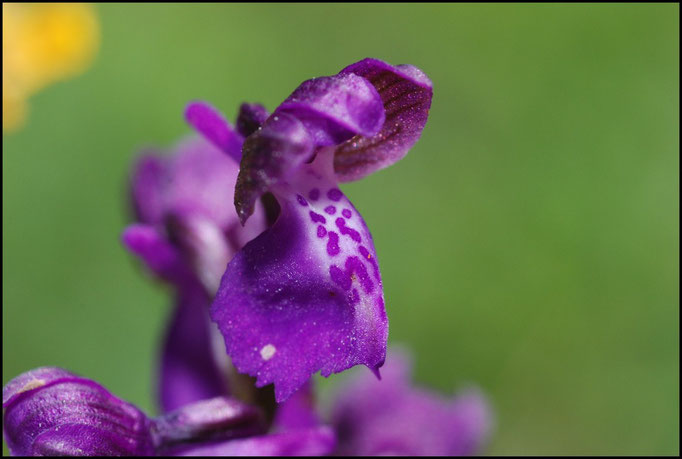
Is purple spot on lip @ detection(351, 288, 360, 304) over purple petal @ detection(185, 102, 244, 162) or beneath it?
beneath

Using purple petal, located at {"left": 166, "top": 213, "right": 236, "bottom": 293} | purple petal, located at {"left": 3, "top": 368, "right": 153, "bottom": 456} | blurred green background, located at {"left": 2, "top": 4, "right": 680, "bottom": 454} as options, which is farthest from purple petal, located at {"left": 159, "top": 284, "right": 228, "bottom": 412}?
blurred green background, located at {"left": 2, "top": 4, "right": 680, "bottom": 454}

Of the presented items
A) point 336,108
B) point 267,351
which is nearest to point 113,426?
point 267,351

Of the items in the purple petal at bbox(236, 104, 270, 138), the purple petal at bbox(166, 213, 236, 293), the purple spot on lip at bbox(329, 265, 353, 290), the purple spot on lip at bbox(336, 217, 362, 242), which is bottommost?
the purple petal at bbox(166, 213, 236, 293)

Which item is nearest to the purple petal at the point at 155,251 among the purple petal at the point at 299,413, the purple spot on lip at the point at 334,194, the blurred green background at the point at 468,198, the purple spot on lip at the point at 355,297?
the purple petal at the point at 299,413

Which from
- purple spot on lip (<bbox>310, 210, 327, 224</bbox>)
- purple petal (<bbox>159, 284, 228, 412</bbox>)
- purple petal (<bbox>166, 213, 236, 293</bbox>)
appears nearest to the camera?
purple spot on lip (<bbox>310, 210, 327, 224</bbox>)

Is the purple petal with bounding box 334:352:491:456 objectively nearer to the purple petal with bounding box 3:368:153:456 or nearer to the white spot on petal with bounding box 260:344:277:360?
the purple petal with bounding box 3:368:153:456

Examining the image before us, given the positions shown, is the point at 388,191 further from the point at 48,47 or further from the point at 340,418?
the point at 340,418

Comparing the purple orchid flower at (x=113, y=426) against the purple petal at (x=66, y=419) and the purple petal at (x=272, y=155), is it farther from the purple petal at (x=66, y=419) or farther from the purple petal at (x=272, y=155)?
the purple petal at (x=272, y=155)

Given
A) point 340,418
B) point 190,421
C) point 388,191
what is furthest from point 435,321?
point 190,421
